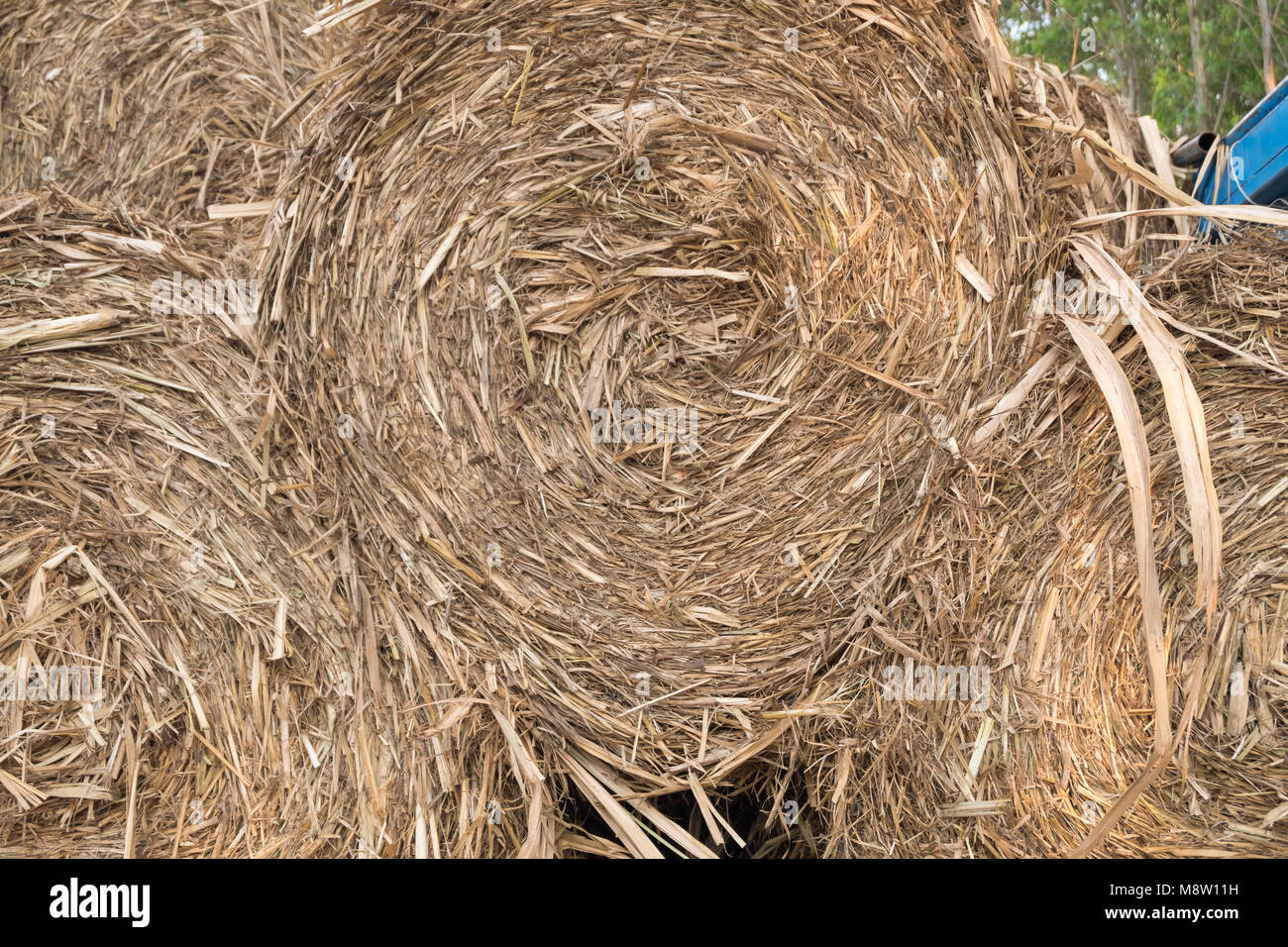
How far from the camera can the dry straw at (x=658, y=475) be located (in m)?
1.73

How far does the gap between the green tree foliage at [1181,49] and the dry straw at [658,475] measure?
246 cm

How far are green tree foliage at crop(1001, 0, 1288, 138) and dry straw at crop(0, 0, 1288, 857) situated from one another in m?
2.46

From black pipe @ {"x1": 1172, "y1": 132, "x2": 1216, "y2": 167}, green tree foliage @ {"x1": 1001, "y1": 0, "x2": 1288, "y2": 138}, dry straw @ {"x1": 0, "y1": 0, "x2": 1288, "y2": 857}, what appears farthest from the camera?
green tree foliage @ {"x1": 1001, "y1": 0, "x2": 1288, "y2": 138}

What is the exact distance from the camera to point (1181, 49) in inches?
187

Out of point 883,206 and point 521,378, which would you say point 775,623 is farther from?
point 883,206

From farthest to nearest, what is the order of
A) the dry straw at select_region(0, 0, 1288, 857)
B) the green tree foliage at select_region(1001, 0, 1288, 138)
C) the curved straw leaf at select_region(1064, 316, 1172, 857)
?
the green tree foliage at select_region(1001, 0, 1288, 138) < the dry straw at select_region(0, 0, 1288, 857) < the curved straw leaf at select_region(1064, 316, 1172, 857)

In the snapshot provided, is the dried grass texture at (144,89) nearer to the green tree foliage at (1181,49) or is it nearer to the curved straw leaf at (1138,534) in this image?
the curved straw leaf at (1138,534)

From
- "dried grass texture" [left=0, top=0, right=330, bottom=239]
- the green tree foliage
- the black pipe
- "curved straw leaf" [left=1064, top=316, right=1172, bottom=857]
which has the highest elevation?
the green tree foliage

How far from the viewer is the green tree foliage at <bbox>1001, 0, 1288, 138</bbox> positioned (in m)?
4.16

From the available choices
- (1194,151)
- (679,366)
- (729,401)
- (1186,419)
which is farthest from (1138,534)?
(1194,151)

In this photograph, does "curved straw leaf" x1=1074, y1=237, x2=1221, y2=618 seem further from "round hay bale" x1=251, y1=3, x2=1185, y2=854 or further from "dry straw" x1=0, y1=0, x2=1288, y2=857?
"round hay bale" x1=251, y1=3, x2=1185, y2=854

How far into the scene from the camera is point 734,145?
77.0 inches

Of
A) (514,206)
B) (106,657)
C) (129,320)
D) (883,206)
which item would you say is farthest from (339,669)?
(883,206)

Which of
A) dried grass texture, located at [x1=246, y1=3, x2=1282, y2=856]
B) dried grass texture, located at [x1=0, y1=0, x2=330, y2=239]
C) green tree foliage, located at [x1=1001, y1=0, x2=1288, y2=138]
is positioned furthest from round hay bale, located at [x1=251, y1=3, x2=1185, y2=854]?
green tree foliage, located at [x1=1001, y1=0, x2=1288, y2=138]
